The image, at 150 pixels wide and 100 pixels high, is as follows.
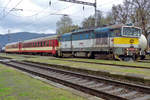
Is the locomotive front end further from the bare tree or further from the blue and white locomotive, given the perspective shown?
the bare tree

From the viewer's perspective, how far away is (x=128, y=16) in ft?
136

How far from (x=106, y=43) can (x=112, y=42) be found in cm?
102

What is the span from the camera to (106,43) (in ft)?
72.3

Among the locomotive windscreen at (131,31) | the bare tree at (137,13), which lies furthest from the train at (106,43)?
the bare tree at (137,13)

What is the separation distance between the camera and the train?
20.7m

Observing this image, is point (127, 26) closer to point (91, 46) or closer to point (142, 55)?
point (142, 55)

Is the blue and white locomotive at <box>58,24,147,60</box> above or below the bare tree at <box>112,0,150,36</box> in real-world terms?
below

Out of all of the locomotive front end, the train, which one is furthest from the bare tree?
the locomotive front end

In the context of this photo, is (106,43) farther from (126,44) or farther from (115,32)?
(126,44)

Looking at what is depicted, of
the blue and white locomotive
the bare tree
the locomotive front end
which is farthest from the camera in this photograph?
the bare tree

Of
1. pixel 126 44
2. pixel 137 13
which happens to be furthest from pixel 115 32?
pixel 137 13

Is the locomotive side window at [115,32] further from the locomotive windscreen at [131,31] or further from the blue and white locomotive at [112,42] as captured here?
the locomotive windscreen at [131,31]

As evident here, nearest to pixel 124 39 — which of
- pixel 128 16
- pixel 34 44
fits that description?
pixel 128 16

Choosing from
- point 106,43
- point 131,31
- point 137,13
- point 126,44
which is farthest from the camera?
point 137,13
